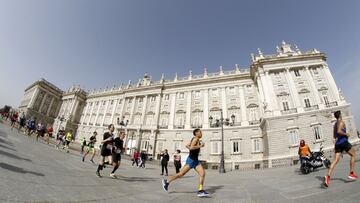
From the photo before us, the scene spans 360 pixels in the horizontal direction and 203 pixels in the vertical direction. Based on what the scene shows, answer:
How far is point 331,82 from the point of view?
2594cm

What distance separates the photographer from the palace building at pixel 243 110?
23.1 metres

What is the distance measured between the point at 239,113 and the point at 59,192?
102 ft

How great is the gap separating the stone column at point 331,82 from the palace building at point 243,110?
0.12m

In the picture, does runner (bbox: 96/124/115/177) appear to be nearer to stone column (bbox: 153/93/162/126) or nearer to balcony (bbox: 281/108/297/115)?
balcony (bbox: 281/108/297/115)

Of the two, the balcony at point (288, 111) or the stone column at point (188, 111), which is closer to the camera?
the balcony at point (288, 111)

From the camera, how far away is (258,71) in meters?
28.9

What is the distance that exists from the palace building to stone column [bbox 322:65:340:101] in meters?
0.12

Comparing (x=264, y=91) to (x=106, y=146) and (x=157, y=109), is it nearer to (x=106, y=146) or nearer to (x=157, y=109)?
(x=157, y=109)

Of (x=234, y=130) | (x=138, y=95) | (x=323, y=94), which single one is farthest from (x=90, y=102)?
(x=323, y=94)

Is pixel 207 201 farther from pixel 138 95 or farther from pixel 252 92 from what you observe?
pixel 138 95

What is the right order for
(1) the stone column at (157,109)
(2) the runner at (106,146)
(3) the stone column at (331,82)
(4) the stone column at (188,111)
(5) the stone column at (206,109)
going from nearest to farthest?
(2) the runner at (106,146)
(3) the stone column at (331,82)
(5) the stone column at (206,109)
(4) the stone column at (188,111)
(1) the stone column at (157,109)

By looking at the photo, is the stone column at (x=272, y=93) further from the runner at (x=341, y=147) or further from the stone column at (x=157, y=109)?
the runner at (x=341, y=147)

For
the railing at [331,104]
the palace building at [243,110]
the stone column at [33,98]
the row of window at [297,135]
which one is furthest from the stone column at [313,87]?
the stone column at [33,98]

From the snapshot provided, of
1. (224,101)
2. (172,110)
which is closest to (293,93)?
(224,101)
